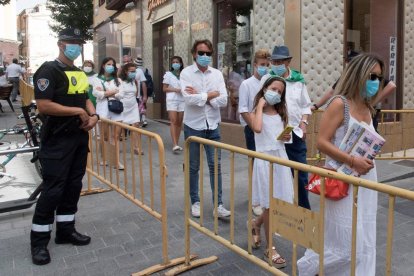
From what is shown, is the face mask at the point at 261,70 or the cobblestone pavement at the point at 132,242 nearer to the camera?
the cobblestone pavement at the point at 132,242

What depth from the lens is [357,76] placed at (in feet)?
9.21

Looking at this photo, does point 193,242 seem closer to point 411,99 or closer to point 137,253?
point 137,253

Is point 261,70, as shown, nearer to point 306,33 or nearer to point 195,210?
point 195,210

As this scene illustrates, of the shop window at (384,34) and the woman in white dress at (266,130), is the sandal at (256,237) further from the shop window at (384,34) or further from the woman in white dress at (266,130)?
the shop window at (384,34)

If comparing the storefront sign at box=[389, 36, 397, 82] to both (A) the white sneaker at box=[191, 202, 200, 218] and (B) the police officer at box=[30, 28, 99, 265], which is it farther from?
(B) the police officer at box=[30, 28, 99, 265]

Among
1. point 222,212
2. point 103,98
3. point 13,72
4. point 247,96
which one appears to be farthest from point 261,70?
point 13,72

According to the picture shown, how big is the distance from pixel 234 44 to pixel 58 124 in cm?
588

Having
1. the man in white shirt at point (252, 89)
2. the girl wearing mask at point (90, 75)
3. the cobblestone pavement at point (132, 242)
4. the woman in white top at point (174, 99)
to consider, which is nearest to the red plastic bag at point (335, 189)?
the cobblestone pavement at point (132, 242)

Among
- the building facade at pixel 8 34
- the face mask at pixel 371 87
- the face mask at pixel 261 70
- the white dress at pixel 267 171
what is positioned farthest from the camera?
the building facade at pixel 8 34

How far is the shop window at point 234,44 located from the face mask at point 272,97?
4867 mm

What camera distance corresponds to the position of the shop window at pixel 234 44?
877cm

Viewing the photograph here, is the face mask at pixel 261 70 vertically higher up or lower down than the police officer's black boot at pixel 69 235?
higher up

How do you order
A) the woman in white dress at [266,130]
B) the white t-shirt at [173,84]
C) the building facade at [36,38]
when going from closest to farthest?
the woman in white dress at [266,130] < the white t-shirt at [173,84] < the building facade at [36,38]

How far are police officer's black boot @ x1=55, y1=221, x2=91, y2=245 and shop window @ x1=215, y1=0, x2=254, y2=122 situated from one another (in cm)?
523
